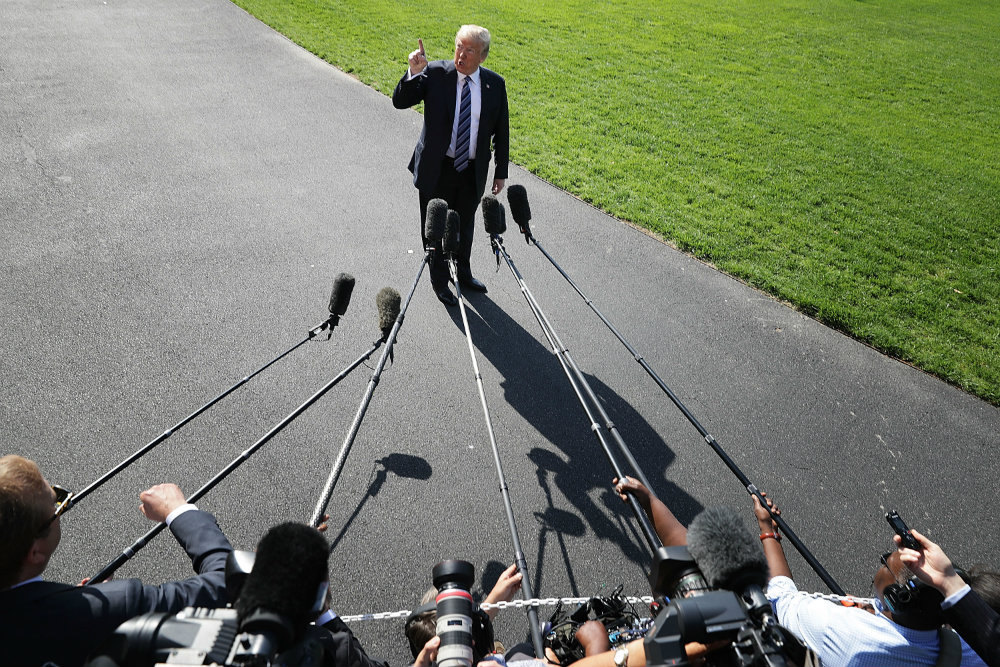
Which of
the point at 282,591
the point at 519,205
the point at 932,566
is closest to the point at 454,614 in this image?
the point at 282,591

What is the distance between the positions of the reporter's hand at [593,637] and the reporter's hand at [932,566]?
1.32 metres

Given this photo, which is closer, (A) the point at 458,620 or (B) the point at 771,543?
(A) the point at 458,620

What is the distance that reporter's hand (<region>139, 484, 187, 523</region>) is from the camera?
2695mm

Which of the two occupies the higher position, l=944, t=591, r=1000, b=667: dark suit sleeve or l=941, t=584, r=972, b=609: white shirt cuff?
l=941, t=584, r=972, b=609: white shirt cuff

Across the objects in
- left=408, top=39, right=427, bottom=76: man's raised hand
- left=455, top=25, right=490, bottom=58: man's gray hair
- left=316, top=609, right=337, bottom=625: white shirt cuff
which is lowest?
left=316, top=609, right=337, bottom=625: white shirt cuff

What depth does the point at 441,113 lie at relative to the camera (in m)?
5.66

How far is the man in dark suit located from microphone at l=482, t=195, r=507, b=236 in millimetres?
723

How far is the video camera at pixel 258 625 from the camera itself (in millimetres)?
1719

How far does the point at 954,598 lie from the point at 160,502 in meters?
3.23

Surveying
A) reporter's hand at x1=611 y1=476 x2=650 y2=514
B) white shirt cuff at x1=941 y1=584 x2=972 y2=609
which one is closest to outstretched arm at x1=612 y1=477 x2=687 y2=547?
reporter's hand at x1=611 y1=476 x2=650 y2=514

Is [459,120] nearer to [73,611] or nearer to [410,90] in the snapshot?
[410,90]

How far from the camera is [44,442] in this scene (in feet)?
15.0

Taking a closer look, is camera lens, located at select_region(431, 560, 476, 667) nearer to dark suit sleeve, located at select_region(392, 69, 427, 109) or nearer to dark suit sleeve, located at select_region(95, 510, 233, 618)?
dark suit sleeve, located at select_region(95, 510, 233, 618)

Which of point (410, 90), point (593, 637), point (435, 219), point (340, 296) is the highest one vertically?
point (410, 90)
